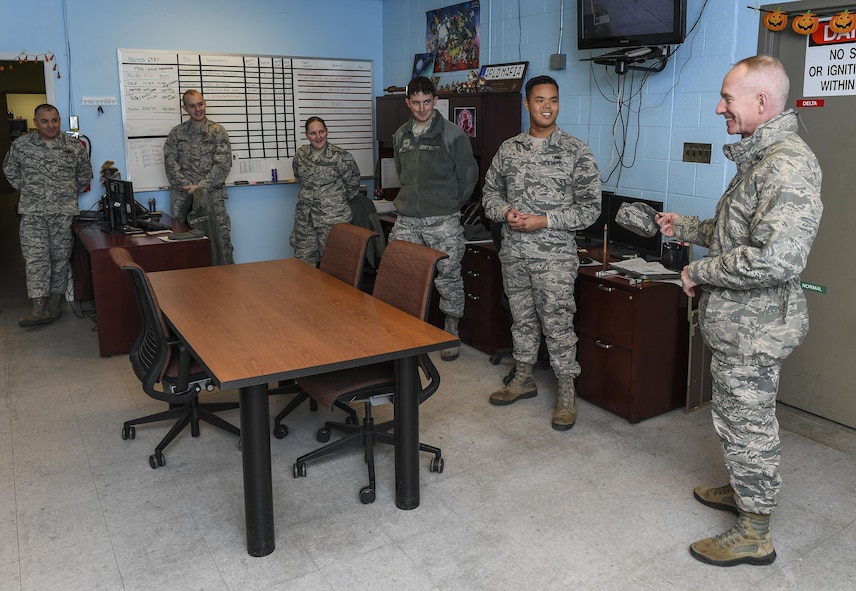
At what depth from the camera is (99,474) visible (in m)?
3.38

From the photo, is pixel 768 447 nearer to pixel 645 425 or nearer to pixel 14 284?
pixel 645 425

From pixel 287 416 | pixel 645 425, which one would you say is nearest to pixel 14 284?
pixel 287 416

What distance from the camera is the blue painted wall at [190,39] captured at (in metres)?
6.12

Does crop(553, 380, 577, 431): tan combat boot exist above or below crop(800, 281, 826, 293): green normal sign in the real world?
below

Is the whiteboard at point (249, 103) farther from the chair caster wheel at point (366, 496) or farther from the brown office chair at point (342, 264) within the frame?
the chair caster wheel at point (366, 496)

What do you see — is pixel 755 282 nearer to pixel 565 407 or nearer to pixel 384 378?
pixel 384 378

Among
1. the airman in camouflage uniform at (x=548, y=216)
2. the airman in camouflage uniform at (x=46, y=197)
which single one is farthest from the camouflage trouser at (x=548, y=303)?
the airman in camouflage uniform at (x=46, y=197)

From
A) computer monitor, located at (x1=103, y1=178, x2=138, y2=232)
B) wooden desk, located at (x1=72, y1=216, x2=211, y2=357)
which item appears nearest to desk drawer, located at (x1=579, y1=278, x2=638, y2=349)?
wooden desk, located at (x1=72, y1=216, x2=211, y2=357)

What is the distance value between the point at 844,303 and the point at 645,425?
1.15m

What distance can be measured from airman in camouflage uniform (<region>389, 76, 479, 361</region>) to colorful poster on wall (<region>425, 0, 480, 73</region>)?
1405 millimetres

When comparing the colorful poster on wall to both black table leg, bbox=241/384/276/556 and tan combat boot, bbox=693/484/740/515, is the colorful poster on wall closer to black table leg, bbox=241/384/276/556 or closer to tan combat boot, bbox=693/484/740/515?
tan combat boot, bbox=693/484/740/515

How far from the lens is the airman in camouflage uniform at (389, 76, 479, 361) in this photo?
15.7 feet

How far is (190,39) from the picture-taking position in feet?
21.8

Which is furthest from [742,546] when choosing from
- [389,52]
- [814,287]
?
[389,52]
